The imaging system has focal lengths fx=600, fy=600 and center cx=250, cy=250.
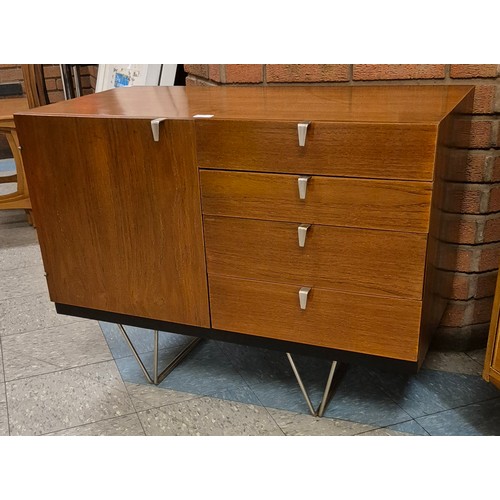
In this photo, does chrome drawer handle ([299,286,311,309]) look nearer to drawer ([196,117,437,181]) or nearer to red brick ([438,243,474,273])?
drawer ([196,117,437,181])

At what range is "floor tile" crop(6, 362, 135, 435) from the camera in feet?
5.05

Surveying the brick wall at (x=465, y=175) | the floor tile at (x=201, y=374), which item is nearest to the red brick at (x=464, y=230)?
the brick wall at (x=465, y=175)

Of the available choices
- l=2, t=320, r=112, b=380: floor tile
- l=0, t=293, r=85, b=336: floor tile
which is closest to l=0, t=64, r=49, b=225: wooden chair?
l=0, t=293, r=85, b=336: floor tile

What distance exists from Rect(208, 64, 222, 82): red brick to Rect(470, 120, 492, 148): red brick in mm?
727

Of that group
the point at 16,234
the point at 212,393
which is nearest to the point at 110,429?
the point at 212,393

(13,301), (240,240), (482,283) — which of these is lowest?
(13,301)

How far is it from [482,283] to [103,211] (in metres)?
1.06

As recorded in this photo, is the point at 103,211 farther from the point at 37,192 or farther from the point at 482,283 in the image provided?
the point at 482,283

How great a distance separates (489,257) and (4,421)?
1.37 m

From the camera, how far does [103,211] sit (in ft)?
4.55

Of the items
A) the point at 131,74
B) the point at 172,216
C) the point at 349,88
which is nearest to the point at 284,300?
the point at 172,216

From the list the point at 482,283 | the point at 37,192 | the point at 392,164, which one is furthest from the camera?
the point at 482,283

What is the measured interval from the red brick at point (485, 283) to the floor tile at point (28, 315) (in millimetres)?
1289

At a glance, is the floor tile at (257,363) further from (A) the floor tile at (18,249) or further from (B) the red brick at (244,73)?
(A) the floor tile at (18,249)
